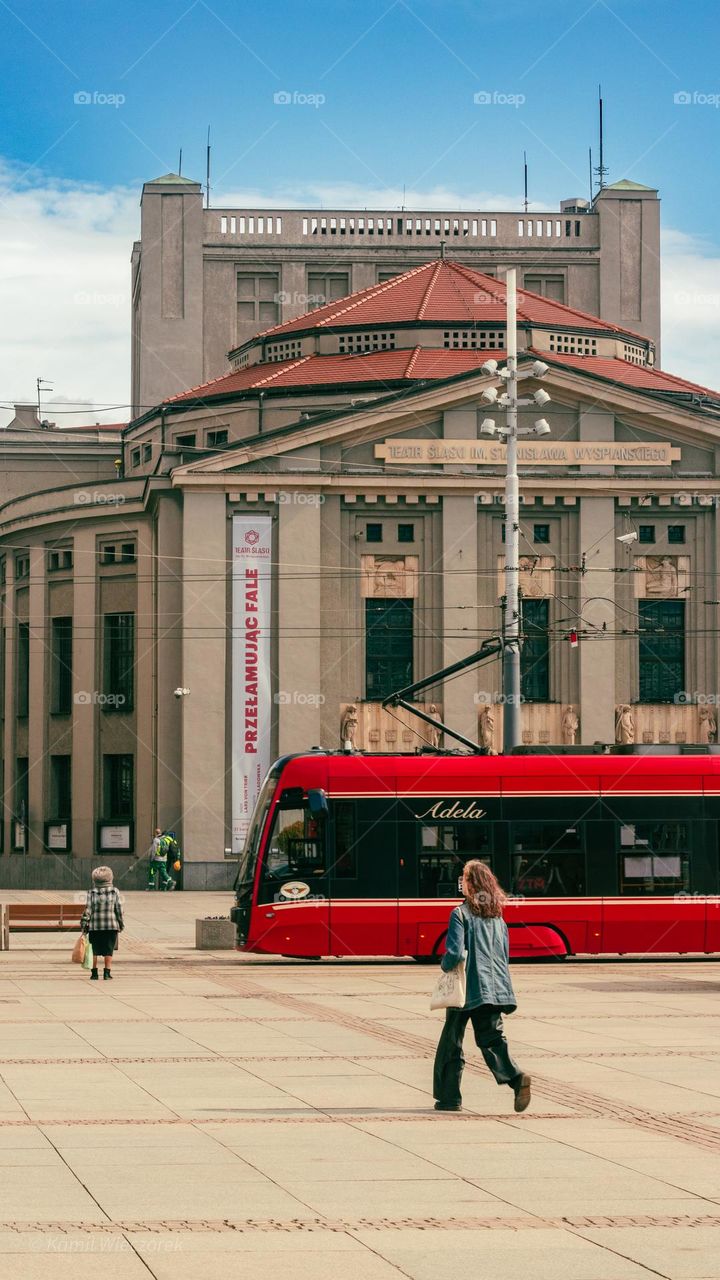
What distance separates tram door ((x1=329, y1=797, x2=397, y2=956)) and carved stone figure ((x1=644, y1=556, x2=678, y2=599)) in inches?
1026

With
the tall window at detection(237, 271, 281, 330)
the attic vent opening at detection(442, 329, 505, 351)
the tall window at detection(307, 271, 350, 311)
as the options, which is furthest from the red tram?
the tall window at detection(307, 271, 350, 311)

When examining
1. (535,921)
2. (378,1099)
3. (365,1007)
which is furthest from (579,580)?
(378,1099)

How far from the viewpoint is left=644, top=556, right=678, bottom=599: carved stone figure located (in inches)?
2055

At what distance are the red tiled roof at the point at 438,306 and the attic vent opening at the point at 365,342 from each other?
0.36 metres

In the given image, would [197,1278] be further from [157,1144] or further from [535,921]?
[535,921]

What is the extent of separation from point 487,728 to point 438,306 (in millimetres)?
15538

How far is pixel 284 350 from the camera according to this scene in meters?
60.4

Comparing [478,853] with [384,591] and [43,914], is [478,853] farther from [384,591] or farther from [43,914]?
[384,591]

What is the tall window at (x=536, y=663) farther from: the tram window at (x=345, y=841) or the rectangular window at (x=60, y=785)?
the tram window at (x=345, y=841)

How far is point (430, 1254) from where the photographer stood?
8.44 m

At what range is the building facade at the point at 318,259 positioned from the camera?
219ft

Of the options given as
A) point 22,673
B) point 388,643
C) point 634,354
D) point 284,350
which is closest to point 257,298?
point 284,350

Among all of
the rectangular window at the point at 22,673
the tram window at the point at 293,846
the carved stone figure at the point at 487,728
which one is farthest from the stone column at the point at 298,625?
the tram window at the point at 293,846

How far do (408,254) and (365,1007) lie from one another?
51.2m
